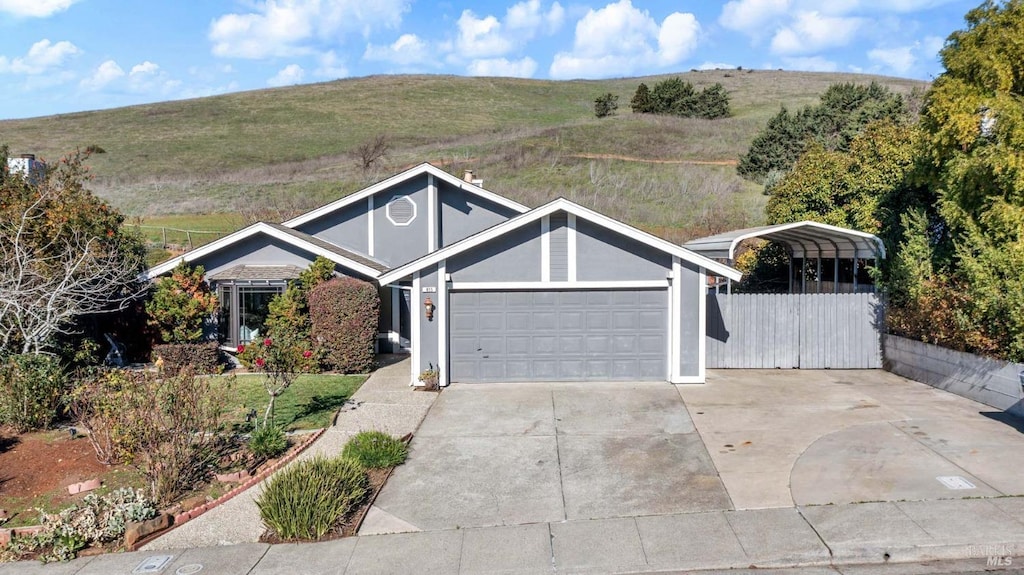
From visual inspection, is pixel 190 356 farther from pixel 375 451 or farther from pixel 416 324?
pixel 375 451

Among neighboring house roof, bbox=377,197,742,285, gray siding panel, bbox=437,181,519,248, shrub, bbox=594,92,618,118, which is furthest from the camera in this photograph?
shrub, bbox=594,92,618,118

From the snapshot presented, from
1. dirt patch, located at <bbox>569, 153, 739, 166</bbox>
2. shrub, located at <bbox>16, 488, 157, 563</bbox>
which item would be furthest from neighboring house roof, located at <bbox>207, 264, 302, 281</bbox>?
dirt patch, located at <bbox>569, 153, 739, 166</bbox>

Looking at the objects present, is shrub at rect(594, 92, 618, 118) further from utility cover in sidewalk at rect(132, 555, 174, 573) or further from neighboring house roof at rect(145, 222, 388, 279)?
utility cover in sidewalk at rect(132, 555, 174, 573)

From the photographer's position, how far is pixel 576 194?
130 feet

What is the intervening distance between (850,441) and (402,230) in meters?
12.7

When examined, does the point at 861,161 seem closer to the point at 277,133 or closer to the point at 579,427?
the point at 579,427

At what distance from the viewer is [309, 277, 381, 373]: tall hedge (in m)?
15.8

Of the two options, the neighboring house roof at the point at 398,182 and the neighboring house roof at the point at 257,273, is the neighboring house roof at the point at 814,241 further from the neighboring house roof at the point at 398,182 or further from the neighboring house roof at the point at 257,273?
the neighboring house roof at the point at 257,273

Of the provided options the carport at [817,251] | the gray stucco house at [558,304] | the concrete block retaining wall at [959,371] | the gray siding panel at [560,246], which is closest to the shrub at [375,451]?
the gray stucco house at [558,304]

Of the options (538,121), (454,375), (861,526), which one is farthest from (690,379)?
(538,121)

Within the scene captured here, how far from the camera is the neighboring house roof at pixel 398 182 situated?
62.0ft

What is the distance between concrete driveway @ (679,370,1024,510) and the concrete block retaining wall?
22cm

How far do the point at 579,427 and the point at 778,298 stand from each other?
683cm

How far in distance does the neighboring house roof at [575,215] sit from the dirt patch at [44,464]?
6201mm
